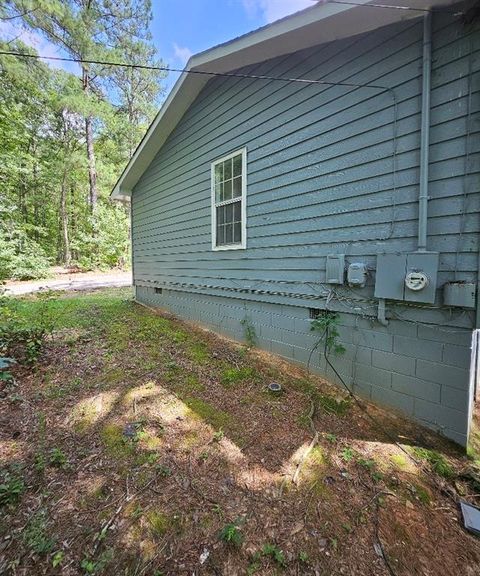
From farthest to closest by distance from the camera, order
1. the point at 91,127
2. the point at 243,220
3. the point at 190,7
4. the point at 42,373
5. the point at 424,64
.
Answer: the point at 91,127, the point at 190,7, the point at 243,220, the point at 42,373, the point at 424,64

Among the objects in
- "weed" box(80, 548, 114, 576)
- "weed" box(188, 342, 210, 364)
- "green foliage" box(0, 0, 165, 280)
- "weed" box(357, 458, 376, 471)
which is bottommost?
"weed" box(80, 548, 114, 576)

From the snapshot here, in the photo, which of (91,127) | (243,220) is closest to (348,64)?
(243,220)

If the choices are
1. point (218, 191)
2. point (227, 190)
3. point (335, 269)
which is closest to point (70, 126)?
point (218, 191)

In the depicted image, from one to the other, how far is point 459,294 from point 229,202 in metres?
3.79

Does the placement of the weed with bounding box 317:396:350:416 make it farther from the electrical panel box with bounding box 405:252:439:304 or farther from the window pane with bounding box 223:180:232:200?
the window pane with bounding box 223:180:232:200

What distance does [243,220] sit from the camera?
15.9 ft

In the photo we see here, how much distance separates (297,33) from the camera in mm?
3332

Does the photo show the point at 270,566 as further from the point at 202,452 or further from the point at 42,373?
the point at 42,373

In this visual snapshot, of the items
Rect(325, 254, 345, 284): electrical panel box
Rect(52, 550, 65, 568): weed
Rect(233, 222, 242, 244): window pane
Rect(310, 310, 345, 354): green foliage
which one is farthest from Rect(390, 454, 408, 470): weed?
Rect(233, 222, 242, 244): window pane

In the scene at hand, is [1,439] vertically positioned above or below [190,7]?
below

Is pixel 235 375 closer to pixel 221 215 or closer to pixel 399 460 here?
pixel 399 460

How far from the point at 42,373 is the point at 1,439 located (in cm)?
132

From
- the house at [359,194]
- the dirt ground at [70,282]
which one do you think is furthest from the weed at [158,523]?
the dirt ground at [70,282]

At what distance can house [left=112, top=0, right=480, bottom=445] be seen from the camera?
2.52m
